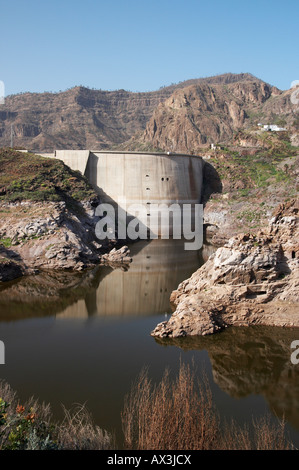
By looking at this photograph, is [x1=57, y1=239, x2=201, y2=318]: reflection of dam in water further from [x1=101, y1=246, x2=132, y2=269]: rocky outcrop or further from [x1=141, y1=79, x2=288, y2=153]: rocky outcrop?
[x1=141, y1=79, x2=288, y2=153]: rocky outcrop

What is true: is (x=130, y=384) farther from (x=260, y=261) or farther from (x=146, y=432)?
(x=260, y=261)

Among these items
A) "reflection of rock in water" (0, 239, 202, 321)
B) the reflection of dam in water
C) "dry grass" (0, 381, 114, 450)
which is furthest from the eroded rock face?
"dry grass" (0, 381, 114, 450)

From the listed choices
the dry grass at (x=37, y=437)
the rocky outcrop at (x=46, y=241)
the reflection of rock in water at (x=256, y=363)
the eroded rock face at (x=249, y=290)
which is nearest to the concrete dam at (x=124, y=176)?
the rocky outcrop at (x=46, y=241)

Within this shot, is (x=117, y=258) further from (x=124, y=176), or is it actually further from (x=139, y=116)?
(x=139, y=116)

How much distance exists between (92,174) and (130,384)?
34293 mm

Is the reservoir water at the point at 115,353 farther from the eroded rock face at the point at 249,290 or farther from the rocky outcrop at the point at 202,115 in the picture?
the rocky outcrop at the point at 202,115

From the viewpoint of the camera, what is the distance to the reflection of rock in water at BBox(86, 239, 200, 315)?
67.0ft

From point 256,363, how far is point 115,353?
194 inches

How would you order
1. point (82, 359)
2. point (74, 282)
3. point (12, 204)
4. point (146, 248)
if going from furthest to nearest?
1. point (146, 248)
2. point (12, 204)
3. point (74, 282)
4. point (82, 359)

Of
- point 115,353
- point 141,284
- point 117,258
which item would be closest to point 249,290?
point 115,353

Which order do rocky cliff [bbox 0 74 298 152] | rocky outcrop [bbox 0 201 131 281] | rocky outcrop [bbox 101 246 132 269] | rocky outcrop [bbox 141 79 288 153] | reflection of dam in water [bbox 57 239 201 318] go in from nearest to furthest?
reflection of dam in water [bbox 57 239 201 318] < rocky outcrop [bbox 0 201 131 281] < rocky outcrop [bbox 101 246 132 269] < rocky outcrop [bbox 141 79 288 153] < rocky cliff [bbox 0 74 298 152]

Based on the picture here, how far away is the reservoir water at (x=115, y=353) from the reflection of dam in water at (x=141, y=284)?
10cm

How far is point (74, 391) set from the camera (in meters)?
11.7
